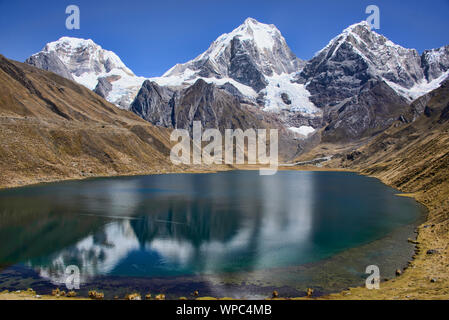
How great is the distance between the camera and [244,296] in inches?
1086

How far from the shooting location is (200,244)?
45031 mm

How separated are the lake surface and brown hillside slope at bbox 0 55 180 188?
125 feet

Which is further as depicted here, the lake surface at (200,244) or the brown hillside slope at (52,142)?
the brown hillside slope at (52,142)

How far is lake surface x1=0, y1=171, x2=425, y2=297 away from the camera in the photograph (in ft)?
102

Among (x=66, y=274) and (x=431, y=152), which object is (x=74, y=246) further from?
(x=431, y=152)

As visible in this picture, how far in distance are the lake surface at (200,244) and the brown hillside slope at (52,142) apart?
38128 mm

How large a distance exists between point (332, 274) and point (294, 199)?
60234 millimetres

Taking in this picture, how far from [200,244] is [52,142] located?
11567 centimetres

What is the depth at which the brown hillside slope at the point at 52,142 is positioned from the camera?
375 ft
